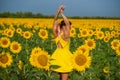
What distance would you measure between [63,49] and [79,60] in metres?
0.96

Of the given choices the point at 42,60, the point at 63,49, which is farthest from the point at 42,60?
the point at 63,49

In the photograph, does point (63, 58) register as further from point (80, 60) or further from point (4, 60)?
point (4, 60)

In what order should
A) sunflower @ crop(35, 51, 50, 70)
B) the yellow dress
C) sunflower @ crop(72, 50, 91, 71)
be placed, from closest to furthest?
sunflower @ crop(35, 51, 50, 70) < sunflower @ crop(72, 50, 91, 71) < the yellow dress

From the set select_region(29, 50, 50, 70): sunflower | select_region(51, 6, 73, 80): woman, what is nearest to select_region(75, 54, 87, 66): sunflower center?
select_region(51, 6, 73, 80): woman

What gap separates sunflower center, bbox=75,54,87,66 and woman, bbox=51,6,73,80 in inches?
19.1

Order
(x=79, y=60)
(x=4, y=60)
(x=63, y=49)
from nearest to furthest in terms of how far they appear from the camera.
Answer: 1. (x=4, y=60)
2. (x=79, y=60)
3. (x=63, y=49)

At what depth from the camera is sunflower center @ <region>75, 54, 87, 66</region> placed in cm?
442

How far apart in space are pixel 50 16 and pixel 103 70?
145ft

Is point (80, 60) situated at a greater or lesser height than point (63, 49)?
lesser

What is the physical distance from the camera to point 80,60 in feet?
14.7

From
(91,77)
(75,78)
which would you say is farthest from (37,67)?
(91,77)

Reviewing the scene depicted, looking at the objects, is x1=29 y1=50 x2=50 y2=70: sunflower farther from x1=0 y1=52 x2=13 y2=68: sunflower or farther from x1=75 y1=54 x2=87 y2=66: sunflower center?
x1=75 y1=54 x2=87 y2=66: sunflower center

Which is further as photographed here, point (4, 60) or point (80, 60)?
point (80, 60)

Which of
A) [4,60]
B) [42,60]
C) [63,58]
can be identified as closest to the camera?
[42,60]
